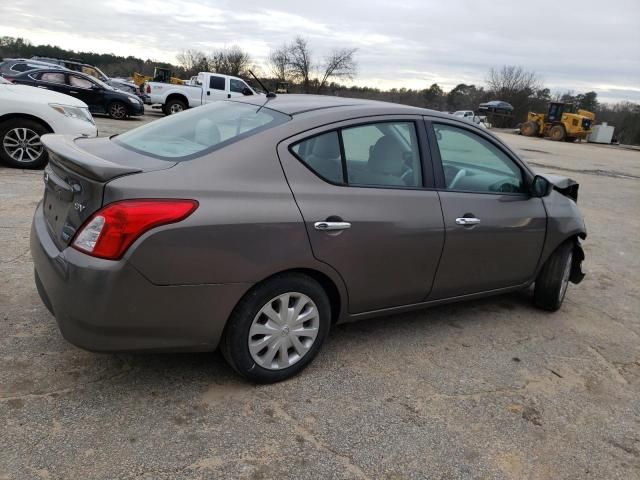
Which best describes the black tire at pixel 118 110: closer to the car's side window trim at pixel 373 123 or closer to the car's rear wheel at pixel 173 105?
the car's rear wheel at pixel 173 105

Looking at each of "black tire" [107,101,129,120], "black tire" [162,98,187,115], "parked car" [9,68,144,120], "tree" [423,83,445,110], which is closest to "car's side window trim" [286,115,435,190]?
"parked car" [9,68,144,120]

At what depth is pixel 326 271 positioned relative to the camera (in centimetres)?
288

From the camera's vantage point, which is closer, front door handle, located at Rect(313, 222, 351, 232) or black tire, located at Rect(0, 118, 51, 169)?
front door handle, located at Rect(313, 222, 351, 232)

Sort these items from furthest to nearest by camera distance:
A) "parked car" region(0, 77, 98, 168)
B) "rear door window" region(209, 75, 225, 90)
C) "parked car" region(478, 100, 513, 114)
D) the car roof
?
"parked car" region(478, 100, 513, 114), "rear door window" region(209, 75, 225, 90), "parked car" region(0, 77, 98, 168), the car roof

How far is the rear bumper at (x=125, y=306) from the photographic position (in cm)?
233

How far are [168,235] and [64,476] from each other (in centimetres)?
105

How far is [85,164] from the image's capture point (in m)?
2.43

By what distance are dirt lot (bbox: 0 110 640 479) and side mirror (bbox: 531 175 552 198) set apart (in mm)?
1016

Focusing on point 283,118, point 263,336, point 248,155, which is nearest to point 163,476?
point 263,336

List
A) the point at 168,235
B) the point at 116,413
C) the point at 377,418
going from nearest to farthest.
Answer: the point at 168,235, the point at 116,413, the point at 377,418

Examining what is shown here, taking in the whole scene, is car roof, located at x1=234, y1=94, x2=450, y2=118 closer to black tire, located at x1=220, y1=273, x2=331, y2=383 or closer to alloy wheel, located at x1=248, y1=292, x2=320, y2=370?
black tire, located at x1=220, y1=273, x2=331, y2=383

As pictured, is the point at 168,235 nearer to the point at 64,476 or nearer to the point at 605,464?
the point at 64,476

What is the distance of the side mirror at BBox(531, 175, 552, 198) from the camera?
3.89 m

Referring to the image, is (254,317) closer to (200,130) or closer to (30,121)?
(200,130)
